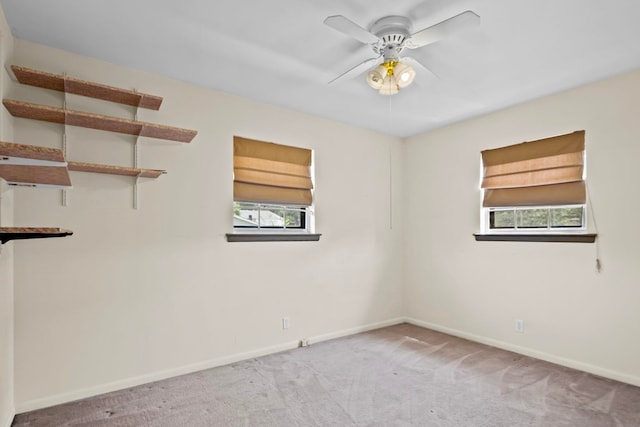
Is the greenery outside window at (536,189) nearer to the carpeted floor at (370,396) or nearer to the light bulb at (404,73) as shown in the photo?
the carpeted floor at (370,396)

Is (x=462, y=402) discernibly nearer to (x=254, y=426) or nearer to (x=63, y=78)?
(x=254, y=426)

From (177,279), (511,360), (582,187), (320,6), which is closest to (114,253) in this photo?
(177,279)

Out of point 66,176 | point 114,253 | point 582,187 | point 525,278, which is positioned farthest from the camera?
point 525,278

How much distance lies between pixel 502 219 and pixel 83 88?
3.91 meters

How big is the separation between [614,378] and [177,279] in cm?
363

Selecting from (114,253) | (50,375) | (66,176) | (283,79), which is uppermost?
(283,79)

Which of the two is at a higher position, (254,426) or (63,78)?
(63,78)

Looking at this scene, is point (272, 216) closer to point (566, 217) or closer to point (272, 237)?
point (272, 237)

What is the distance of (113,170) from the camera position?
2.51 meters

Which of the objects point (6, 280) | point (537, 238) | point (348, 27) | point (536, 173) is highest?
point (348, 27)

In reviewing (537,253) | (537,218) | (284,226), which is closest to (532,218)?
(537,218)

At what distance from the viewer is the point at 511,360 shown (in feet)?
10.7

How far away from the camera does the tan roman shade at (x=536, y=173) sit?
123 inches

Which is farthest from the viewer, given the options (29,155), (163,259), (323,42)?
(163,259)
